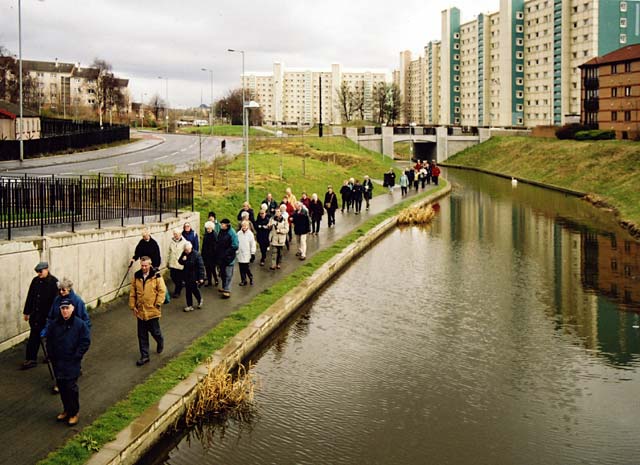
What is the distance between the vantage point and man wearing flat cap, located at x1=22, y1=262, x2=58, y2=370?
10.8 metres

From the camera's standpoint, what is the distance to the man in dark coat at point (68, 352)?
9.01m

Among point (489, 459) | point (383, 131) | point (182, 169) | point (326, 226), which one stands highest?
point (383, 131)

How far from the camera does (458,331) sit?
603 inches

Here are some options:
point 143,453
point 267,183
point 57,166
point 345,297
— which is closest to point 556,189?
point 267,183

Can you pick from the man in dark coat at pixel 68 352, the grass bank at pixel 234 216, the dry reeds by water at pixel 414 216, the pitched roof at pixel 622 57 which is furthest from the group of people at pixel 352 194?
the pitched roof at pixel 622 57

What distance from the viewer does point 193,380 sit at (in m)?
10.6

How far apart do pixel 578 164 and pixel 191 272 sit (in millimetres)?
49588

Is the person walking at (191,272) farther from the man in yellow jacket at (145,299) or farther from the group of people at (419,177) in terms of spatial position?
the group of people at (419,177)

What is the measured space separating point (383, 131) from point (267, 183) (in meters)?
47.7

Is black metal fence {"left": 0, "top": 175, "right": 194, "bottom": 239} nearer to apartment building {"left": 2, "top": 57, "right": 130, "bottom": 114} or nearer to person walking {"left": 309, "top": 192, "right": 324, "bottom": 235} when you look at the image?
person walking {"left": 309, "top": 192, "right": 324, "bottom": 235}

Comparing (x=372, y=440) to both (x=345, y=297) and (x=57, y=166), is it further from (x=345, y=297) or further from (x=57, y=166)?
(x=57, y=166)

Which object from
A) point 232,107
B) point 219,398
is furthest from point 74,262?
point 232,107

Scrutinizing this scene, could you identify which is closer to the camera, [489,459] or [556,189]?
[489,459]

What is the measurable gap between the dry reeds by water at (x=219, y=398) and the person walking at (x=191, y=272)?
398 cm
